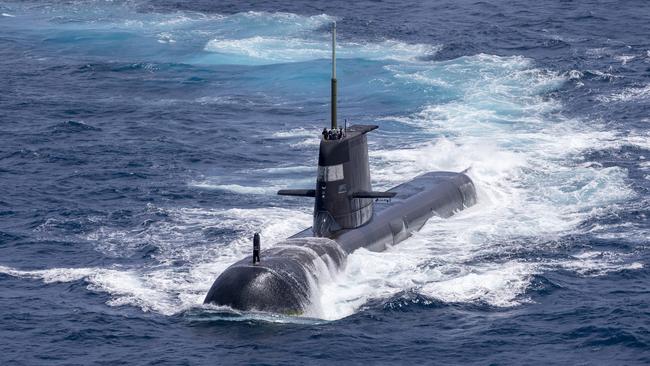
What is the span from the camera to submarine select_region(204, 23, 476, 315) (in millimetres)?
35375

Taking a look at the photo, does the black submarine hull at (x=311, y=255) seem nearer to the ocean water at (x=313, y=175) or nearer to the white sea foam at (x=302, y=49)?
the ocean water at (x=313, y=175)

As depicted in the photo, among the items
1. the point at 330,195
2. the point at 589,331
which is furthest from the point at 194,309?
the point at 589,331

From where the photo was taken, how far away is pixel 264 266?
1425 inches

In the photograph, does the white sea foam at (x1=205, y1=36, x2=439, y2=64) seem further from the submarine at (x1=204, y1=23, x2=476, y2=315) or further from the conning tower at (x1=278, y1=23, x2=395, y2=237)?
the conning tower at (x1=278, y1=23, x2=395, y2=237)

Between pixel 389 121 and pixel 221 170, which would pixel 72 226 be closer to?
pixel 221 170

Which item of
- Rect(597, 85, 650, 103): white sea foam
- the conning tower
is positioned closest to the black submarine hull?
the conning tower

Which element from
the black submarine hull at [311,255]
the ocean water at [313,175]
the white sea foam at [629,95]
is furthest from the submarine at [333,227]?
the white sea foam at [629,95]

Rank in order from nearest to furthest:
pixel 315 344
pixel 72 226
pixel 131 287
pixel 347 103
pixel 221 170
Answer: pixel 315 344 → pixel 131 287 → pixel 72 226 → pixel 221 170 → pixel 347 103

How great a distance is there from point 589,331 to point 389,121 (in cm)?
3270

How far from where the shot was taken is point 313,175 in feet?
180

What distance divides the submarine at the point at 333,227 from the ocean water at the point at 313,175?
1.94ft

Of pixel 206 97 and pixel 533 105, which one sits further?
pixel 206 97

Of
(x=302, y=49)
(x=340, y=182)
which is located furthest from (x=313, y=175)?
(x=302, y=49)

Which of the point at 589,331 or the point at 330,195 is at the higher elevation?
the point at 330,195
